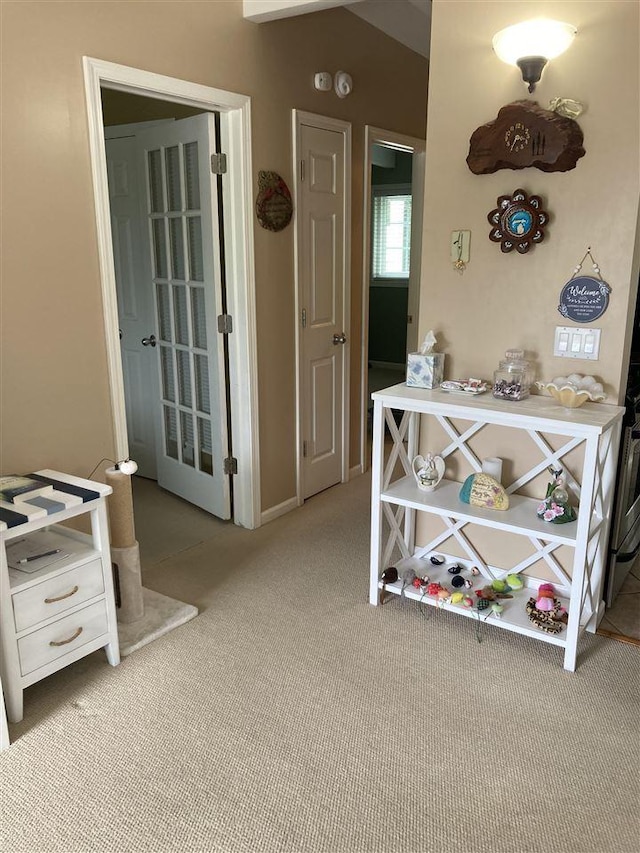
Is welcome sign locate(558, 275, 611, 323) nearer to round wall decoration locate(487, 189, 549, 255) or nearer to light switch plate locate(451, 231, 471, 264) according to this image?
round wall decoration locate(487, 189, 549, 255)

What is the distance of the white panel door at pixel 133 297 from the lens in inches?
150

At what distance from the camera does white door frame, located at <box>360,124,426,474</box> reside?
4.07m

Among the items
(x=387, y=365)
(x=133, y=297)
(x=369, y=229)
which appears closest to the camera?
(x=133, y=297)

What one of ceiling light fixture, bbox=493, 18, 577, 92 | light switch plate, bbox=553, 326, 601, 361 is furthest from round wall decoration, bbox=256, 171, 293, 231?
light switch plate, bbox=553, 326, 601, 361

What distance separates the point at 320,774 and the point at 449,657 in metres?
0.74

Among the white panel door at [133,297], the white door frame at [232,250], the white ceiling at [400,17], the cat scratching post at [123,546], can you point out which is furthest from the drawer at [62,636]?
the white ceiling at [400,17]

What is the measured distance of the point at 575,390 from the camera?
243 cm

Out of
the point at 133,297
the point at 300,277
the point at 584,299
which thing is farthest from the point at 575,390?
the point at 133,297

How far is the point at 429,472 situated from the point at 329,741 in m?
1.10

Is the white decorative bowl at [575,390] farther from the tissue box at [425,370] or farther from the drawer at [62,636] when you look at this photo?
the drawer at [62,636]

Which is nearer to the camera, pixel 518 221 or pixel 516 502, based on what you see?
pixel 518 221

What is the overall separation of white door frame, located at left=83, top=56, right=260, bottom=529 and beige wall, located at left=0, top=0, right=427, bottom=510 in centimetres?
4

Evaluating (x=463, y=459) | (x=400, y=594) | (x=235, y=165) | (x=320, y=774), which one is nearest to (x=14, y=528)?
(x=320, y=774)

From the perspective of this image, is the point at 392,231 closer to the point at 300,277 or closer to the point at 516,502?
the point at 300,277
